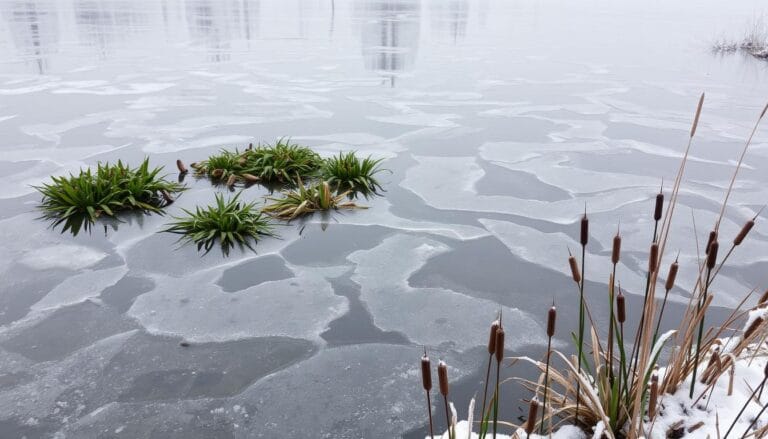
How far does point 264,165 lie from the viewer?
22.3ft

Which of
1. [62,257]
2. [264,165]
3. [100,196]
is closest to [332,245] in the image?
[264,165]

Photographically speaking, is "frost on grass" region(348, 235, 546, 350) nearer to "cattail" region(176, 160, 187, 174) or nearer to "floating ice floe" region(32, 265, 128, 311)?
"floating ice floe" region(32, 265, 128, 311)

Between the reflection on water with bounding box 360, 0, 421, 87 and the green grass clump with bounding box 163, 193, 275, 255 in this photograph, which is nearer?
the green grass clump with bounding box 163, 193, 275, 255

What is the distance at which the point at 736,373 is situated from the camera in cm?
293

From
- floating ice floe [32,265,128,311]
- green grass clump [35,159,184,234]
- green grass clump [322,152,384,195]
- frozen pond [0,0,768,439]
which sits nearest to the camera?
frozen pond [0,0,768,439]

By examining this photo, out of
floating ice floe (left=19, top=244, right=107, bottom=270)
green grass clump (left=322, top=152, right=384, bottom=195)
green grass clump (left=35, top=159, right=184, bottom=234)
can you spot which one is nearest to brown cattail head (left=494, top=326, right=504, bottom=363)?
floating ice floe (left=19, top=244, right=107, bottom=270)

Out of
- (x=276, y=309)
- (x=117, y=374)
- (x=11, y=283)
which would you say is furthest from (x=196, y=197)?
(x=117, y=374)

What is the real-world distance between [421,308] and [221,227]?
2086 millimetres

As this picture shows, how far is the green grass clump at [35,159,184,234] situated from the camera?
5.61 m

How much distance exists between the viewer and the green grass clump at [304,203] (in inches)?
229

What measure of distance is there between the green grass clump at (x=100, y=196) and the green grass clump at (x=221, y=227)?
0.61 m

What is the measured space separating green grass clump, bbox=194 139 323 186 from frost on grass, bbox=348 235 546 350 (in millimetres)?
2069

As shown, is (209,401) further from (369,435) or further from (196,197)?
(196,197)

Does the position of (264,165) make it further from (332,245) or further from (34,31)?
(34,31)
